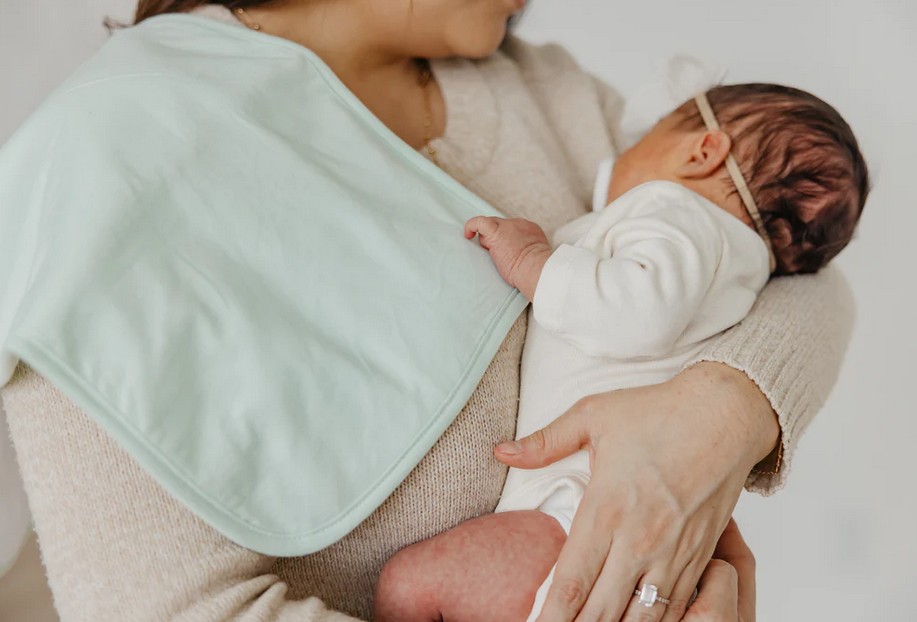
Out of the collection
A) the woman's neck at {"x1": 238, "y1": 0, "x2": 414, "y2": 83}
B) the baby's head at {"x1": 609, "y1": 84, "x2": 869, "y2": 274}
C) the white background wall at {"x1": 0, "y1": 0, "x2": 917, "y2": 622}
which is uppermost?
the woman's neck at {"x1": 238, "y1": 0, "x2": 414, "y2": 83}

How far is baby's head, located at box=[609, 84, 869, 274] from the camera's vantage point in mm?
1024

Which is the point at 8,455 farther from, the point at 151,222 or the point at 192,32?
the point at 192,32

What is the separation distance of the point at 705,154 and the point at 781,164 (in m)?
0.10

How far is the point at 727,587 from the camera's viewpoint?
860 millimetres

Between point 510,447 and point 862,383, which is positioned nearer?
point 510,447

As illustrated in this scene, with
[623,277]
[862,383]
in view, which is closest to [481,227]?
[623,277]

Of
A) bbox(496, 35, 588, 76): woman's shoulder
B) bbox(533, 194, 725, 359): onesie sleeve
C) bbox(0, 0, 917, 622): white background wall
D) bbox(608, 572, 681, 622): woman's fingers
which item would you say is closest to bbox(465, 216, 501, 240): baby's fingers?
bbox(533, 194, 725, 359): onesie sleeve

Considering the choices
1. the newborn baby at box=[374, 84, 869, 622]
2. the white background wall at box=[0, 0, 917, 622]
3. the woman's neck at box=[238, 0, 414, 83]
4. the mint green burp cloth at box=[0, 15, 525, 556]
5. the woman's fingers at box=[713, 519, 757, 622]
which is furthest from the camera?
the white background wall at box=[0, 0, 917, 622]

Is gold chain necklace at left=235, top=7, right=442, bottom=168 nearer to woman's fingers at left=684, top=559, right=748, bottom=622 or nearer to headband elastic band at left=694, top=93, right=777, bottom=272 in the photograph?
headband elastic band at left=694, top=93, right=777, bottom=272

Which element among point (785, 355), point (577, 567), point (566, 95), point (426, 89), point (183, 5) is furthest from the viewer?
point (566, 95)

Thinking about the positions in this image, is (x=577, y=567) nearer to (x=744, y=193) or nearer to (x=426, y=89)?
(x=744, y=193)

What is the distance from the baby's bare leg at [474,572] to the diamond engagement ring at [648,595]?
0.32ft

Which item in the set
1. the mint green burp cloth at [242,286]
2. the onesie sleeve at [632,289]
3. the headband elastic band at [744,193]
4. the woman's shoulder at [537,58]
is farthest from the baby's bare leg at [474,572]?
the woman's shoulder at [537,58]

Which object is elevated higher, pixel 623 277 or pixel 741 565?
pixel 623 277
